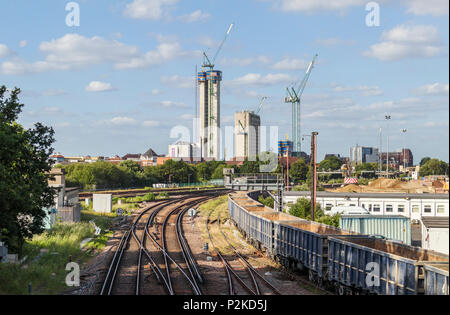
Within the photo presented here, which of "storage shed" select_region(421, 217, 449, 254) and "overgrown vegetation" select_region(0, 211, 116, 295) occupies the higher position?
"storage shed" select_region(421, 217, 449, 254)

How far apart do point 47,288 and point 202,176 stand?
16198 centimetres

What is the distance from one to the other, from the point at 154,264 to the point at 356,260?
11.8m

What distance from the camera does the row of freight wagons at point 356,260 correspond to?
50.4ft

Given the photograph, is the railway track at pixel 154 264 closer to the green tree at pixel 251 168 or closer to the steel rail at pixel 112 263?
the steel rail at pixel 112 263

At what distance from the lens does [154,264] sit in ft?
85.9

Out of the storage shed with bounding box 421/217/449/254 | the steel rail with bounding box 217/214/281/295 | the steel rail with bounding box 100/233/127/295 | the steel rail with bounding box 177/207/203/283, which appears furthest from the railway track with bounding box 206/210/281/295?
the storage shed with bounding box 421/217/449/254

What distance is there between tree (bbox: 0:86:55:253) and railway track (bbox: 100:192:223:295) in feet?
16.4

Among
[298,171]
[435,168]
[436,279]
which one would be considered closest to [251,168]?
[298,171]

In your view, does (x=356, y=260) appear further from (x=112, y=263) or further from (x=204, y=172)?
(x=204, y=172)

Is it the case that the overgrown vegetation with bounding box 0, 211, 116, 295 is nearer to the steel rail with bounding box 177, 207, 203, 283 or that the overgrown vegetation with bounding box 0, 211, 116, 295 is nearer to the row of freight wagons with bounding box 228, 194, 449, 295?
the steel rail with bounding box 177, 207, 203, 283

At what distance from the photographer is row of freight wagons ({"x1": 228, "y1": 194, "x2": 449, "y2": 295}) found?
1535cm

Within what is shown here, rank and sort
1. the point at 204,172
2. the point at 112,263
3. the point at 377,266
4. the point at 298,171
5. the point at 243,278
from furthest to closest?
the point at 204,172, the point at 298,171, the point at 112,263, the point at 243,278, the point at 377,266
